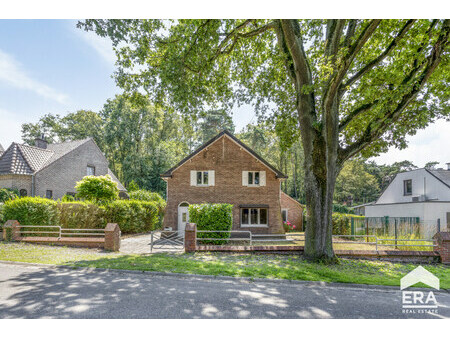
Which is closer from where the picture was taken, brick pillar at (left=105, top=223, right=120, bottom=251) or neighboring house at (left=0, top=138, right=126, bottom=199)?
brick pillar at (left=105, top=223, right=120, bottom=251)

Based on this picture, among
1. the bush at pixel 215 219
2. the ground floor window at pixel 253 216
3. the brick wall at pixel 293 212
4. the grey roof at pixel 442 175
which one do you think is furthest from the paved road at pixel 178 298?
the brick wall at pixel 293 212

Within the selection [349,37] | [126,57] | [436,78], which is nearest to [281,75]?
[349,37]

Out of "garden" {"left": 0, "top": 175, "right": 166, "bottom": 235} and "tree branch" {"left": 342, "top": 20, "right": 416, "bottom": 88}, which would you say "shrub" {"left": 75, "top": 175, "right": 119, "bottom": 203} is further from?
"tree branch" {"left": 342, "top": 20, "right": 416, "bottom": 88}

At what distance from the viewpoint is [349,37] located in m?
9.15

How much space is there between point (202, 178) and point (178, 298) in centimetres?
1374

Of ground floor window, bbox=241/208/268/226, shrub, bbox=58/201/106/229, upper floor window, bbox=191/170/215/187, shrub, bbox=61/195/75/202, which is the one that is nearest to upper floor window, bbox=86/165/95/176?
shrub, bbox=61/195/75/202

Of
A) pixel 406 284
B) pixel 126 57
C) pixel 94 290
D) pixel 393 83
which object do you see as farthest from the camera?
pixel 126 57

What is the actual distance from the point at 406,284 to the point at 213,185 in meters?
13.3

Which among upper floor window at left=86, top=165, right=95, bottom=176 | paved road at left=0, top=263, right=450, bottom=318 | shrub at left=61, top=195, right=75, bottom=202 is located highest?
upper floor window at left=86, top=165, right=95, bottom=176

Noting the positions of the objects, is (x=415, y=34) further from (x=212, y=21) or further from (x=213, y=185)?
(x=213, y=185)

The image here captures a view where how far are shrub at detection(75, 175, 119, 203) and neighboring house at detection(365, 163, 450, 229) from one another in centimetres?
2469

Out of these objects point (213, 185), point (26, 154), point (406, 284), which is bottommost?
point (406, 284)

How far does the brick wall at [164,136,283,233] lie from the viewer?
1894 centimetres

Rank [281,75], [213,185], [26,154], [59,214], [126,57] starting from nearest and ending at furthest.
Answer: [126,57] < [281,75] < [59,214] < [213,185] < [26,154]
